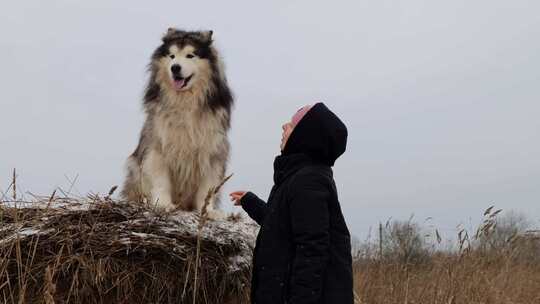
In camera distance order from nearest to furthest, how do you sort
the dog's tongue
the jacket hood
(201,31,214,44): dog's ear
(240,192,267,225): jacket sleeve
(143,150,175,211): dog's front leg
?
the jacket hood, (240,192,267,225): jacket sleeve, (143,150,175,211): dog's front leg, the dog's tongue, (201,31,214,44): dog's ear

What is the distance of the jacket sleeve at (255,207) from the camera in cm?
347

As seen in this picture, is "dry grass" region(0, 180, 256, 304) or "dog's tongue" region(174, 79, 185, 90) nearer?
"dry grass" region(0, 180, 256, 304)

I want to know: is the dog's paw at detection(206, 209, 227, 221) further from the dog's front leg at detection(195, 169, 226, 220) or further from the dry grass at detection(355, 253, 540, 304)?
the dry grass at detection(355, 253, 540, 304)

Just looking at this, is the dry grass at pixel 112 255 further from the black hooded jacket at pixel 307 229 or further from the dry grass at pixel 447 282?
the dry grass at pixel 447 282

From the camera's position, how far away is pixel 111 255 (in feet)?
9.96

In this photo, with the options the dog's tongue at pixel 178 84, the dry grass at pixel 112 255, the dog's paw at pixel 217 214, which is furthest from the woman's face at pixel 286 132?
the dog's tongue at pixel 178 84

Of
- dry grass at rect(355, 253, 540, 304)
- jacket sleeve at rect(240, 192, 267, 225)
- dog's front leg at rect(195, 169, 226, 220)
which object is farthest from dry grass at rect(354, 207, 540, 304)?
dog's front leg at rect(195, 169, 226, 220)

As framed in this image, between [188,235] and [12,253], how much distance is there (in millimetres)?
950

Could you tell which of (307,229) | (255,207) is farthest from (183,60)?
(307,229)

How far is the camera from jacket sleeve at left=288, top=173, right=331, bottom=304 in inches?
103

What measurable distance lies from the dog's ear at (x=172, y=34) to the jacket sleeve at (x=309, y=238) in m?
2.91

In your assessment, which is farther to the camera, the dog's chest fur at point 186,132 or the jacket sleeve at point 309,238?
the dog's chest fur at point 186,132

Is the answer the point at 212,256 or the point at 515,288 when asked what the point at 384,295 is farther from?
the point at 212,256

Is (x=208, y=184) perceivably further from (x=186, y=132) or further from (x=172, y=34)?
(x=172, y=34)
